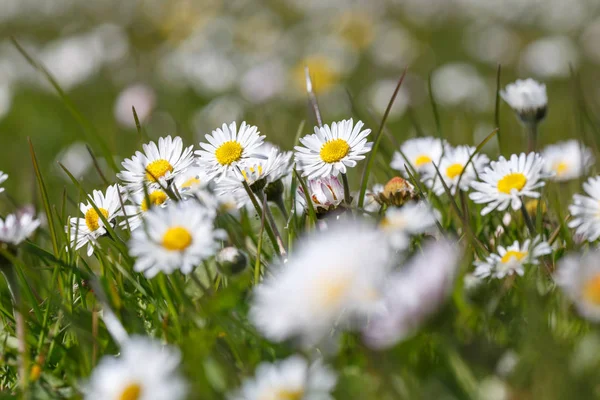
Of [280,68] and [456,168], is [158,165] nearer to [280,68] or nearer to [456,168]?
[456,168]

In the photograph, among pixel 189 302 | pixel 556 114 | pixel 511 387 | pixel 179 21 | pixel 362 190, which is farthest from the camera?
pixel 179 21

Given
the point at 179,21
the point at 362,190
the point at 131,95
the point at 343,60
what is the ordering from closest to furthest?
the point at 362,190 → the point at 131,95 → the point at 343,60 → the point at 179,21

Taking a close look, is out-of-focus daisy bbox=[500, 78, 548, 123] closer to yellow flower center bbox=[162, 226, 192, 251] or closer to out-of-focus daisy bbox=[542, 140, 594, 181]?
out-of-focus daisy bbox=[542, 140, 594, 181]

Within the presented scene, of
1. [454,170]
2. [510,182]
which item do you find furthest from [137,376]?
[454,170]

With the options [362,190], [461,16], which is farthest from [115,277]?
[461,16]

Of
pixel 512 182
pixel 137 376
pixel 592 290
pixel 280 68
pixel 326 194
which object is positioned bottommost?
pixel 592 290

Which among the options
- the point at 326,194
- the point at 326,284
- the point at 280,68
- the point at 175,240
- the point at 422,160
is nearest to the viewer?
the point at 326,284

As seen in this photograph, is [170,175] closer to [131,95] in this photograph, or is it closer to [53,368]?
[53,368]

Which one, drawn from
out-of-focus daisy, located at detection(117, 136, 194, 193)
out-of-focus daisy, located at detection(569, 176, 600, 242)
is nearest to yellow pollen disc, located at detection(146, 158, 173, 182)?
out-of-focus daisy, located at detection(117, 136, 194, 193)
